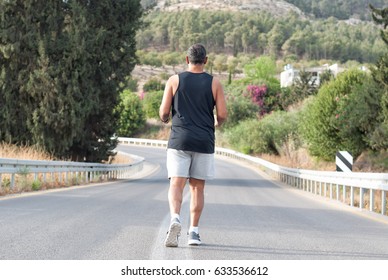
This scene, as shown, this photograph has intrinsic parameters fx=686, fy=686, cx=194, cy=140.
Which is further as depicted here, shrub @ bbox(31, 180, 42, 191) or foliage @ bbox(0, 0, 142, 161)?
foliage @ bbox(0, 0, 142, 161)

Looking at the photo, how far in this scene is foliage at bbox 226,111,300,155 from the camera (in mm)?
52312

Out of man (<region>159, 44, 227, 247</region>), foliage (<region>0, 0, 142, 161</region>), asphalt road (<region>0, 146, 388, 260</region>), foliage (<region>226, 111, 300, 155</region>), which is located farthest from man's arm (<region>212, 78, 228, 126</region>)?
foliage (<region>226, 111, 300, 155</region>)

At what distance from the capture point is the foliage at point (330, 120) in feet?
124

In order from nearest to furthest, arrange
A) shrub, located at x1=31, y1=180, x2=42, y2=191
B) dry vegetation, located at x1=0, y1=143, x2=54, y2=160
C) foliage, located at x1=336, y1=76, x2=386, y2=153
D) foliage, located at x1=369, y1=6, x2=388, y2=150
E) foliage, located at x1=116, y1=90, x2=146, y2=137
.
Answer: shrub, located at x1=31, y1=180, x2=42, y2=191, dry vegetation, located at x1=0, y1=143, x2=54, y2=160, foliage, located at x1=369, y1=6, x2=388, y2=150, foliage, located at x1=336, y1=76, x2=386, y2=153, foliage, located at x1=116, y1=90, x2=146, y2=137

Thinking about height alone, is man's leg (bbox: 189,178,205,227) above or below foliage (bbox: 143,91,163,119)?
above

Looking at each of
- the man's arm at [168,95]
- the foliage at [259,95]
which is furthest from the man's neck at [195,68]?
the foliage at [259,95]

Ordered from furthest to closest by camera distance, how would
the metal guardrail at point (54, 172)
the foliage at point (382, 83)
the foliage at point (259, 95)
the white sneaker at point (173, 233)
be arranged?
the foliage at point (259, 95) < the foliage at point (382, 83) < the metal guardrail at point (54, 172) < the white sneaker at point (173, 233)

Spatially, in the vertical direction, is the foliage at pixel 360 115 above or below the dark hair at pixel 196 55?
below

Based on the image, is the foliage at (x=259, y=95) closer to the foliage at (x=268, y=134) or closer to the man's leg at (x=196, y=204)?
the foliage at (x=268, y=134)

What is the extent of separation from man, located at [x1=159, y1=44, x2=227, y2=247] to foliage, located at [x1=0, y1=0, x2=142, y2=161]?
19.5 m

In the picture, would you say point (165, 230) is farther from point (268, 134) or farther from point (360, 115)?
point (268, 134)

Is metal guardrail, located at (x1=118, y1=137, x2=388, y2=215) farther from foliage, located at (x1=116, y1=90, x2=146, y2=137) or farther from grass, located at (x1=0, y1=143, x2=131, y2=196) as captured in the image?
foliage, located at (x1=116, y1=90, x2=146, y2=137)

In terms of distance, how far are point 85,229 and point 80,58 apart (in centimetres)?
1916

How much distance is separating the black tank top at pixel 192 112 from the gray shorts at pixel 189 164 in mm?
81
